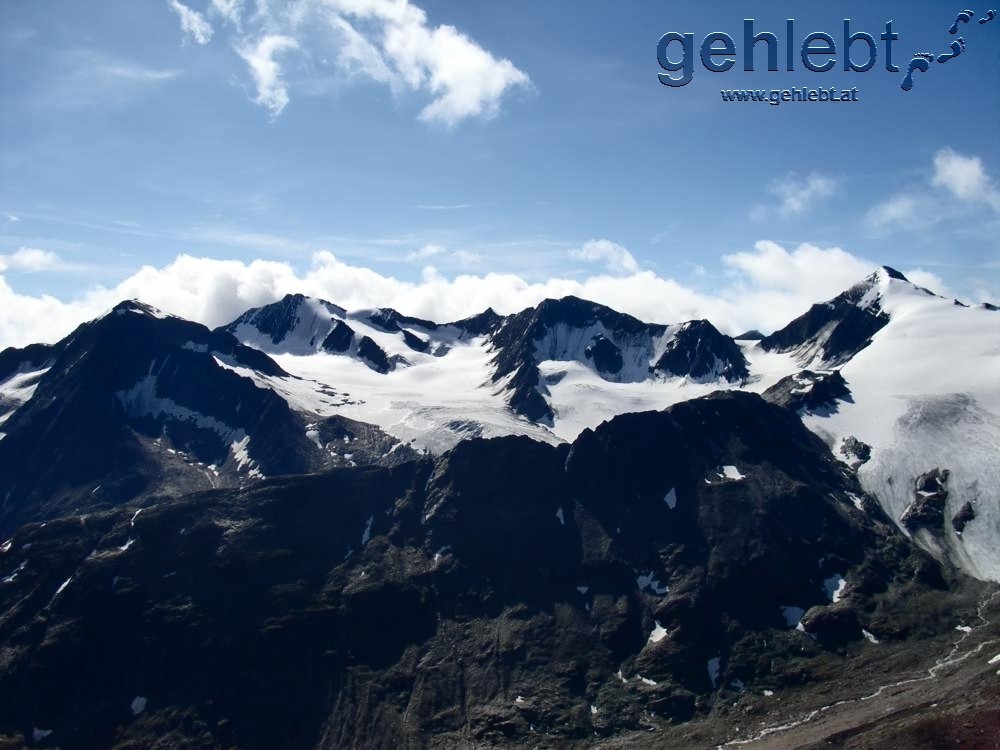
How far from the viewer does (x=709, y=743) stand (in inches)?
7790

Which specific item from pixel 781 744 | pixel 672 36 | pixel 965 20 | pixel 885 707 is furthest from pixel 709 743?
pixel 965 20

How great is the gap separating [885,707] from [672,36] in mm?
150538

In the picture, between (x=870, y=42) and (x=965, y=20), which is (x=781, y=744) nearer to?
(x=870, y=42)

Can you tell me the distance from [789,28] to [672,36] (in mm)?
23870

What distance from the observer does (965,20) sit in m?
199

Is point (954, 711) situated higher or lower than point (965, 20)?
lower

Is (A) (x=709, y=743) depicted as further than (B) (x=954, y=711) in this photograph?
Yes

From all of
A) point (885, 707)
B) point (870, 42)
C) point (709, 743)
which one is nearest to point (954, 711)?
point (885, 707)

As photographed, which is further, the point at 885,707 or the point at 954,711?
the point at 885,707

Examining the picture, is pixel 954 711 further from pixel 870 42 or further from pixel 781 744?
pixel 870 42

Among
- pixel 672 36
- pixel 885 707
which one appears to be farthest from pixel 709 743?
pixel 672 36

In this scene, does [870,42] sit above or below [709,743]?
above

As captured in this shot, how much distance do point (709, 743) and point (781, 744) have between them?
615 inches

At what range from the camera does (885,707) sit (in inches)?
7864
